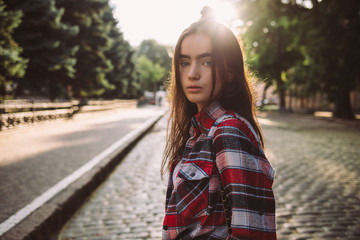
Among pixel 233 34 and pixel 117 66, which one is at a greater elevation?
pixel 117 66

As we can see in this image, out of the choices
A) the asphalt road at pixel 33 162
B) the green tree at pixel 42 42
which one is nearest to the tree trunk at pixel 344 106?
the asphalt road at pixel 33 162

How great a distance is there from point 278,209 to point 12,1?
50.5ft

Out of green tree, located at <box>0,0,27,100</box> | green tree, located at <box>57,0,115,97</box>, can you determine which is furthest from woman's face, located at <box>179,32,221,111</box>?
green tree, located at <box>57,0,115,97</box>

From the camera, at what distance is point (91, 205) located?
4.38 m

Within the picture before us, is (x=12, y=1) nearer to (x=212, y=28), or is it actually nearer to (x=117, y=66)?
(x=212, y=28)

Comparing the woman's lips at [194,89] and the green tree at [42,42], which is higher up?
the green tree at [42,42]

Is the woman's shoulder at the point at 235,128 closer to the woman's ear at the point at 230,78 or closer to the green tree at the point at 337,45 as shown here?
the woman's ear at the point at 230,78

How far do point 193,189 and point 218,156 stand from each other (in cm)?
22

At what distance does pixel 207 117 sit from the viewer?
1.34m

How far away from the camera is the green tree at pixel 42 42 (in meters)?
15.0

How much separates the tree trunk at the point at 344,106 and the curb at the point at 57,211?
75.1ft

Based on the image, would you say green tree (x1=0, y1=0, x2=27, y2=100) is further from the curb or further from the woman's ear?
the woman's ear

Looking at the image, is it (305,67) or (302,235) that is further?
(305,67)

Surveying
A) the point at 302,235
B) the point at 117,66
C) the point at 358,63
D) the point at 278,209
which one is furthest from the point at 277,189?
the point at 117,66
